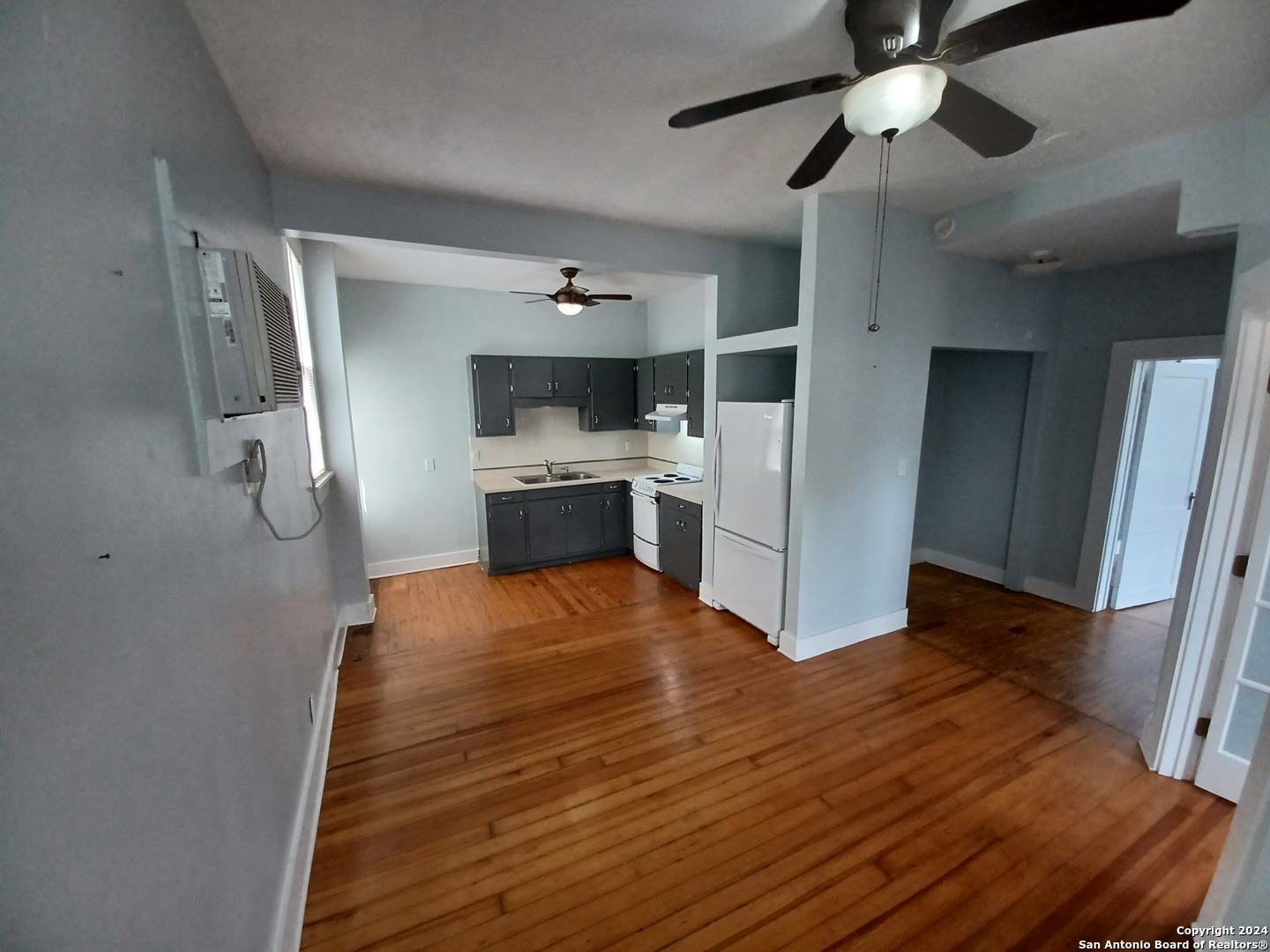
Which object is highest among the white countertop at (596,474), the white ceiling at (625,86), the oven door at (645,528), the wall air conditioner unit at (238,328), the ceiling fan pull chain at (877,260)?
the white ceiling at (625,86)

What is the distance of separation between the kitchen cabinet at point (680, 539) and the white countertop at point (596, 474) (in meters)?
0.10

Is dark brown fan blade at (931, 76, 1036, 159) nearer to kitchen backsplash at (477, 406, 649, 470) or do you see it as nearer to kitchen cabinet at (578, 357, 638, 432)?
kitchen cabinet at (578, 357, 638, 432)

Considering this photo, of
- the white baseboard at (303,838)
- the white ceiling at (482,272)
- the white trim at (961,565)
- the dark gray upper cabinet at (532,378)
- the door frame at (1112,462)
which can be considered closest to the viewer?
the white baseboard at (303,838)

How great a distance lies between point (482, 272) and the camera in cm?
396

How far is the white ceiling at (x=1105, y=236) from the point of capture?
2307 millimetres

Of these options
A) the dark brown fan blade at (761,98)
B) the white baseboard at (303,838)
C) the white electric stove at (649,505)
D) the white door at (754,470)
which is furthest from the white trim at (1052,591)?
the white baseboard at (303,838)

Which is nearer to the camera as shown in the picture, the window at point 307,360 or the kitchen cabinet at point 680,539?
the window at point 307,360

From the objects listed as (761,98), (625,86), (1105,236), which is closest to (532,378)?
(625,86)

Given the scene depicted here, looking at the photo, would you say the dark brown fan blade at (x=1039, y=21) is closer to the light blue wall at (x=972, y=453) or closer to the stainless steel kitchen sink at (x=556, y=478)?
the light blue wall at (x=972, y=453)

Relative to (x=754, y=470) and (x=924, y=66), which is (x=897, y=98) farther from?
(x=754, y=470)

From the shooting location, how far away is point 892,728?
7.86 ft

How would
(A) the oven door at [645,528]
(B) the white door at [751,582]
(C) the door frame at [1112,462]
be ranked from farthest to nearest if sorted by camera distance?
1. (A) the oven door at [645,528]
2. (C) the door frame at [1112,462]
3. (B) the white door at [751,582]

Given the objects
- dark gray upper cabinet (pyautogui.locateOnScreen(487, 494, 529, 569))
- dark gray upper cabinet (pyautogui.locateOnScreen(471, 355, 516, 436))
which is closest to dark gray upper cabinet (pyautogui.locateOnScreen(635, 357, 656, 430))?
dark gray upper cabinet (pyautogui.locateOnScreen(471, 355, 516, 436))

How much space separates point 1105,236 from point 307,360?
197 inches
